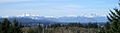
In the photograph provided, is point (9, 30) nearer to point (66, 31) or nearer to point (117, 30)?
point (117, 30)

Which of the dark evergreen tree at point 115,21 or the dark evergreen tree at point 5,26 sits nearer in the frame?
the dark evergreen tree at point 115,21

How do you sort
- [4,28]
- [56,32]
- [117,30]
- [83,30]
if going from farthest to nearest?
1. [83,30]
2. [56,32]
3. [4,28]
4. [117,30]

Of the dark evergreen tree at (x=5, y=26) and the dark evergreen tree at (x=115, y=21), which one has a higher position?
the dark evergreen tree at (x=115, y=21)

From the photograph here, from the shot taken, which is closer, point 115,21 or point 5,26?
point 115,21

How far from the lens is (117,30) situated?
40.0 m

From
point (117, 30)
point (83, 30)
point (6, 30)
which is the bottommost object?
point (83, 30)

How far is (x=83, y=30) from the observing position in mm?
172250

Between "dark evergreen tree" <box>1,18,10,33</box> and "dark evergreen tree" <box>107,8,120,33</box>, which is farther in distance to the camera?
"dark evergreen tree" <box>1,18,10,33</box>

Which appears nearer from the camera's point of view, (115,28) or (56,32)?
(115,28)

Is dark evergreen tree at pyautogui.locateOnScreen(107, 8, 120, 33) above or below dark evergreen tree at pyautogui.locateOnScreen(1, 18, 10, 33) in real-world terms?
above

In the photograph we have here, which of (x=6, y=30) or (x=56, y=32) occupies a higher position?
(x=6, y=30)

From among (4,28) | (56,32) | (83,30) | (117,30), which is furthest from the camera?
(83,30)

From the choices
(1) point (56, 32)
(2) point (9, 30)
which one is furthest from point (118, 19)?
(1) point (56, 32)

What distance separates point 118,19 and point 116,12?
2.62ft
